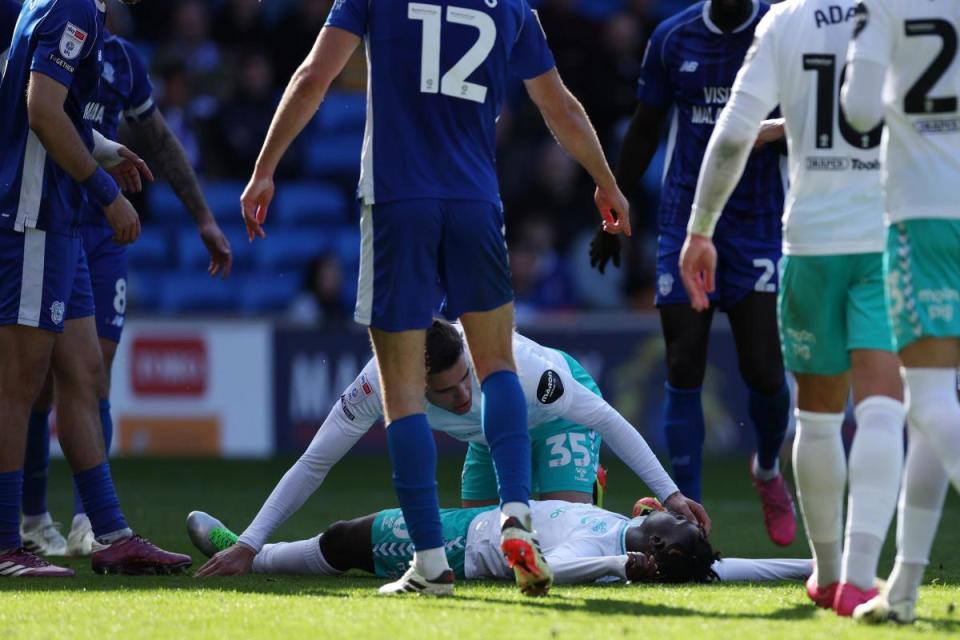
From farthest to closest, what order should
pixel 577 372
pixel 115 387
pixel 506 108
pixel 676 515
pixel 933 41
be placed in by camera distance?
1. pixel 506 108
2. pixel 115 387
3. pixel 577 372
4. pixel 676 515
5. pixel 933 41

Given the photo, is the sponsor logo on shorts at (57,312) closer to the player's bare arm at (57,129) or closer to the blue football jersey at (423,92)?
the player's bare arm at (57,129)

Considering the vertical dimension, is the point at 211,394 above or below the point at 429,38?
below

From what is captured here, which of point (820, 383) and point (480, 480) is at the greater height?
point (820, 383)

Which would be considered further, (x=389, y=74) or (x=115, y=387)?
(x=115, y=387)

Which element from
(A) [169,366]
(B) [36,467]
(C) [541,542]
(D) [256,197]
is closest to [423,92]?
(D) [256,197]

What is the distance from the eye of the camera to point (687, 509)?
5891mm

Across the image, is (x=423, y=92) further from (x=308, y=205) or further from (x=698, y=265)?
(x=308, y=205)

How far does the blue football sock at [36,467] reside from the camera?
7.46 metres

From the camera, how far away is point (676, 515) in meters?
5.78

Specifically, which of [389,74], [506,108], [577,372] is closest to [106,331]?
[577,372]

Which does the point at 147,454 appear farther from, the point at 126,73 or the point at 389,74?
the point at 389,74

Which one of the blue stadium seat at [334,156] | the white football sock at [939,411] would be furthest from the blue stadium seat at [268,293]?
the white football sock at [939,411]

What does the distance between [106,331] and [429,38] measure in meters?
3.02

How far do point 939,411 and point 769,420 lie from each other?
333 cm
